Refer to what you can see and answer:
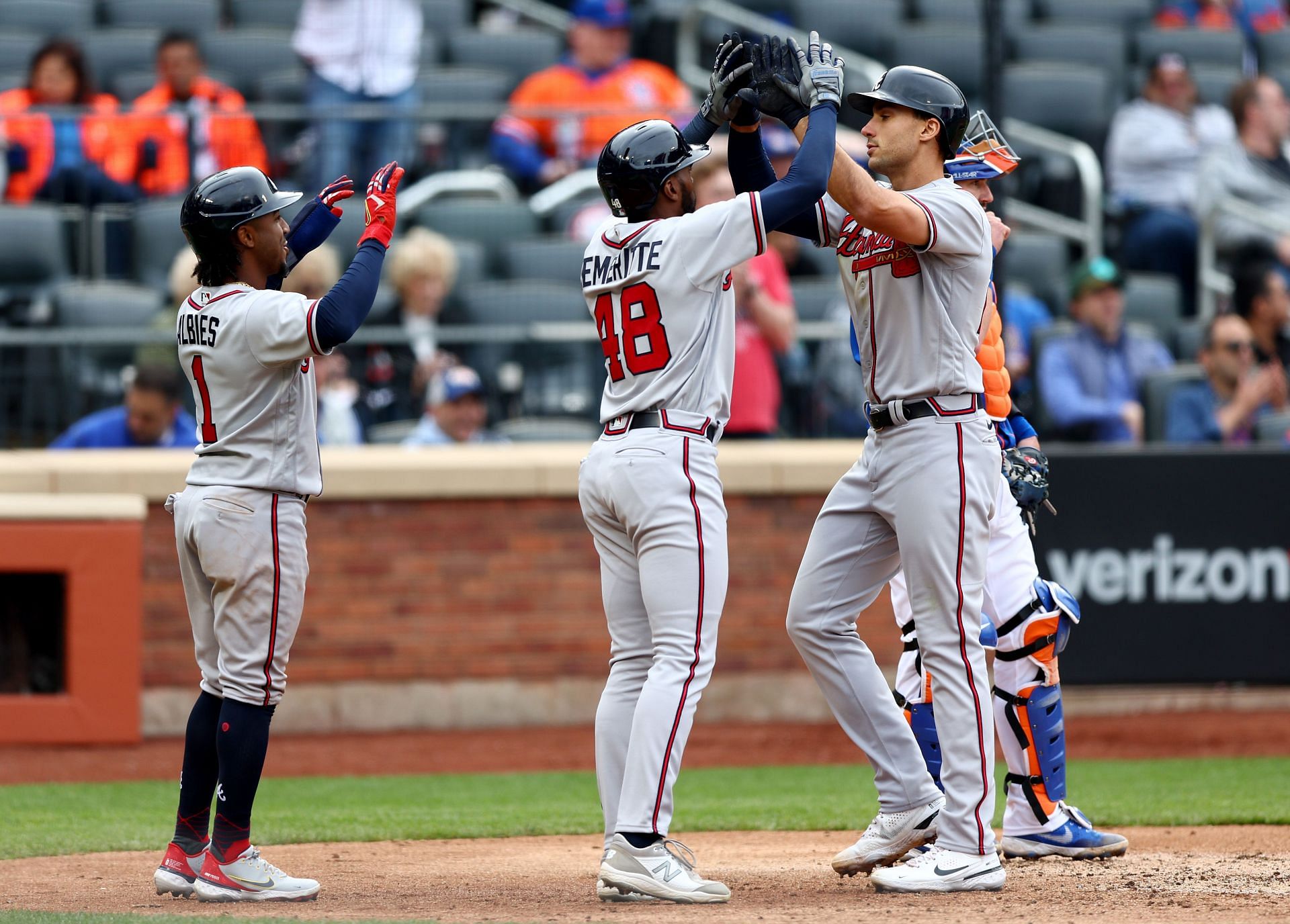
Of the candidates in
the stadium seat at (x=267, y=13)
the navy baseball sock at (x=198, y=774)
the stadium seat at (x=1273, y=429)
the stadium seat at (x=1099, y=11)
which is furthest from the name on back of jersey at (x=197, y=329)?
the stadium seat at (x=1099, y=11)

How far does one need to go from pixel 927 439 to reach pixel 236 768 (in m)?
2.02

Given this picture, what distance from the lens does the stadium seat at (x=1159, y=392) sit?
9.56m

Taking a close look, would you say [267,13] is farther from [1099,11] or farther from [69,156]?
[1099,11]

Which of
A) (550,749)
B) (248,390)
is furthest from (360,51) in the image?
(248,390)

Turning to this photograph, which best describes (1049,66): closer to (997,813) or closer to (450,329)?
(450,329)

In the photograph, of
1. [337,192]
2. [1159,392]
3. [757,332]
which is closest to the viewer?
[337,192]

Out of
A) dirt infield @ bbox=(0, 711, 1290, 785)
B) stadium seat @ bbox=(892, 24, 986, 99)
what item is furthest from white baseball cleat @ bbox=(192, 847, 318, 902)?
stadium seat @ bbox=(892, 24, 986, 99)

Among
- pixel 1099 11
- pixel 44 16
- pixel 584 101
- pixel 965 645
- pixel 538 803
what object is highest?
pixel 1099 11

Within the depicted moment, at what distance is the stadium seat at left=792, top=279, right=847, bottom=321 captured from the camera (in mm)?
9867

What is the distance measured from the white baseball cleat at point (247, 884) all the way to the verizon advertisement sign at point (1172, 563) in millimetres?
4958

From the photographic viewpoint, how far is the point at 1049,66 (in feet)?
42.5

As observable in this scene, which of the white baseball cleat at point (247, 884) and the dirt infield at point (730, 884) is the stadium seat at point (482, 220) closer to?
the dirt infield at point (730, 884)

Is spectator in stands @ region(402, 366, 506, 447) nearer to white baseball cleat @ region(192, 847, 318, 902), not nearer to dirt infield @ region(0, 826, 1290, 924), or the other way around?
dirt infield @ region(0, 826, 1290, 924)

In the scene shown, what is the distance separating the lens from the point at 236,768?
4688 millimetres
